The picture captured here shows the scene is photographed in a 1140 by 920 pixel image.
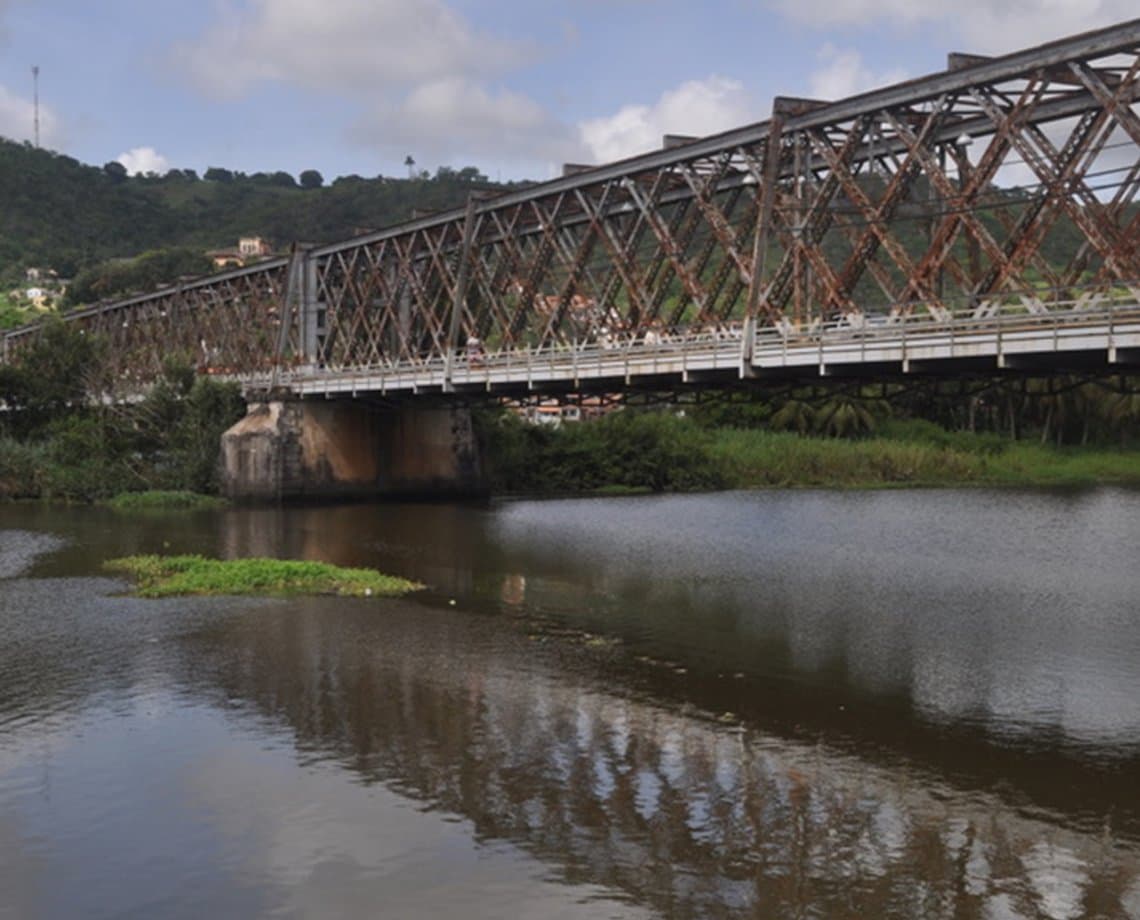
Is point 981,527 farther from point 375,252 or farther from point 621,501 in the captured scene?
point 375,252

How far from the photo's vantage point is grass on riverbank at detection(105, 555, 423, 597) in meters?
34.2

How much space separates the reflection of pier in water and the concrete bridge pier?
40741 millimetres

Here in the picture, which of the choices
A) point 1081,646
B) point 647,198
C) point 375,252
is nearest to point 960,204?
point 1081,646

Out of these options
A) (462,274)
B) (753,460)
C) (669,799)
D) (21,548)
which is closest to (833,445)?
(753,460)

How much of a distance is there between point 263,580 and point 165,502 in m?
30.9

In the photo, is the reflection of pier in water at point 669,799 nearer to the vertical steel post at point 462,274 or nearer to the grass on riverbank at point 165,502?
the vertical steel post at point 462,274

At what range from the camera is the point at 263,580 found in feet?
115

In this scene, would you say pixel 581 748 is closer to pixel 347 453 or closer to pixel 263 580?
pixel 263 580

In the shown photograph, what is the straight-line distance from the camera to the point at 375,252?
7150 cm

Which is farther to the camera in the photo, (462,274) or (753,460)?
(753,460)

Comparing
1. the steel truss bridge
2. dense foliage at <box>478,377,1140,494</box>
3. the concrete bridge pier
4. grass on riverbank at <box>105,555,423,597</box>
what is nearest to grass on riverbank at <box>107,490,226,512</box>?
the concrete bridge pier

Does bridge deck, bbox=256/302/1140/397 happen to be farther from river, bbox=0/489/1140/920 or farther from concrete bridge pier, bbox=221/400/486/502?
concrete bridge pier, bbox=221/400/486/502

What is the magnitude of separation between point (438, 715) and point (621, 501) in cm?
4874

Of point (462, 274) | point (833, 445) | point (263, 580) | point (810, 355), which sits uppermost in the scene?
point (462, 274)
